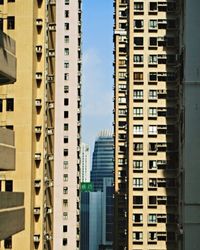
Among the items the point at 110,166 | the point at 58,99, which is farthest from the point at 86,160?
the point at 58,99

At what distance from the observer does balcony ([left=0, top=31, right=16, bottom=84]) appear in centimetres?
1711

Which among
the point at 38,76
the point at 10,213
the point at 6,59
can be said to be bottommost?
the point at 10,213

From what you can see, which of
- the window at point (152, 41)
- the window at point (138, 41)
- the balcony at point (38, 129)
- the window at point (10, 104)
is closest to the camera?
the window at point (10, 104)

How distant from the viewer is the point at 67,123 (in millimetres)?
50062

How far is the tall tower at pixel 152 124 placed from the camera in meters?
41.8

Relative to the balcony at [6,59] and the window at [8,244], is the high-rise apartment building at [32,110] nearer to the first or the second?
the window at [8,244]

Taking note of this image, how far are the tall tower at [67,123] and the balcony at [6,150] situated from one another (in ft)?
97.1

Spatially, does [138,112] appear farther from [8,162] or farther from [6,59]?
[6,59]

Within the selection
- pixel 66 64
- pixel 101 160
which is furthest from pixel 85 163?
pixel 66 64

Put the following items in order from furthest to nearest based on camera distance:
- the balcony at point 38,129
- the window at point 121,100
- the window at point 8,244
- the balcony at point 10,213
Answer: the window at point 121,100, the balcony at point 38,129, the window at point 8,244, the balcony at point 10,213

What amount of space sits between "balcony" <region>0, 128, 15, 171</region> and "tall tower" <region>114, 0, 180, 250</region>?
971 inches

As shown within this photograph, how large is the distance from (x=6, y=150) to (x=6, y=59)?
7.58ft

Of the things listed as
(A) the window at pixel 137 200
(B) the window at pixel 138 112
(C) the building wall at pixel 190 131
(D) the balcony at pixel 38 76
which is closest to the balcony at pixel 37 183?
(D) the balcony at pixel 38 76

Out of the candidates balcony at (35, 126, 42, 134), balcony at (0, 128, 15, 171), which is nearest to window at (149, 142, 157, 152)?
balcony at (35, 126, 42, 134)
